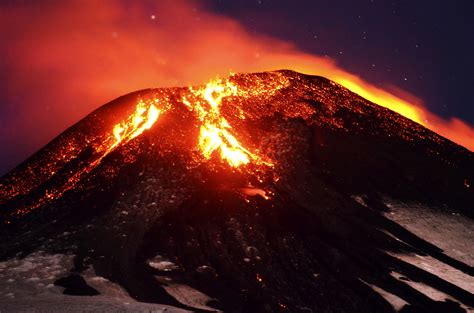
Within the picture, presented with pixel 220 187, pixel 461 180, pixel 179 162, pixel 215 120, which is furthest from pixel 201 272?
pixel 461 180

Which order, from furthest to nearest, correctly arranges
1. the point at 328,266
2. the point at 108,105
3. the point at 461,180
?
the point at 108,105 < the point at 461,180 < the point at 328,266

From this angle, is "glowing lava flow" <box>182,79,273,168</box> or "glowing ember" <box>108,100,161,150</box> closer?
"glowing lava flow" <box>182,79,273,168</box>

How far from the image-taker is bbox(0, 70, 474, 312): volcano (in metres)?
33.8

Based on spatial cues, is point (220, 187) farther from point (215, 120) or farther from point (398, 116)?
point (398, 116)

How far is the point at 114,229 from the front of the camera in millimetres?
41031

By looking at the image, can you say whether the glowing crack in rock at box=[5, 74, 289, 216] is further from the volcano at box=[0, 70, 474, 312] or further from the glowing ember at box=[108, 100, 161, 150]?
the volcano at box=[0, 70, 474, 312]

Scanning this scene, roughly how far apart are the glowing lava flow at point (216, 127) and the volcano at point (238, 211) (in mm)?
261

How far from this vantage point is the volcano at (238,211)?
3381cm

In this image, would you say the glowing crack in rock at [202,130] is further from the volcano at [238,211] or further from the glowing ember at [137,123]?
the volcano at [238,211]

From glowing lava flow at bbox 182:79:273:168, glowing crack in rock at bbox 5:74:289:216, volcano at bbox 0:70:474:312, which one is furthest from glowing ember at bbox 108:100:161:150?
glowing lava flow at bbox 182:79:273:168

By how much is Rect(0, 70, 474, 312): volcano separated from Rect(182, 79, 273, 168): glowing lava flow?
0.26 metres

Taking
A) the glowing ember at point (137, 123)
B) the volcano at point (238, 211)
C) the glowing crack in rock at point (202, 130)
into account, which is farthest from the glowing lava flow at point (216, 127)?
the glowing ember at point (137, 123)

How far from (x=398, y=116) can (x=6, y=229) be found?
56346mm

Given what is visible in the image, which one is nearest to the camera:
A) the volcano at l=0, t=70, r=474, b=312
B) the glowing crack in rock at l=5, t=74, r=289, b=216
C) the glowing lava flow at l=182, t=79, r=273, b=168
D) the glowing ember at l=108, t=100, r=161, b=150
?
the volcano at l=0, t=70, r=474, b=312
